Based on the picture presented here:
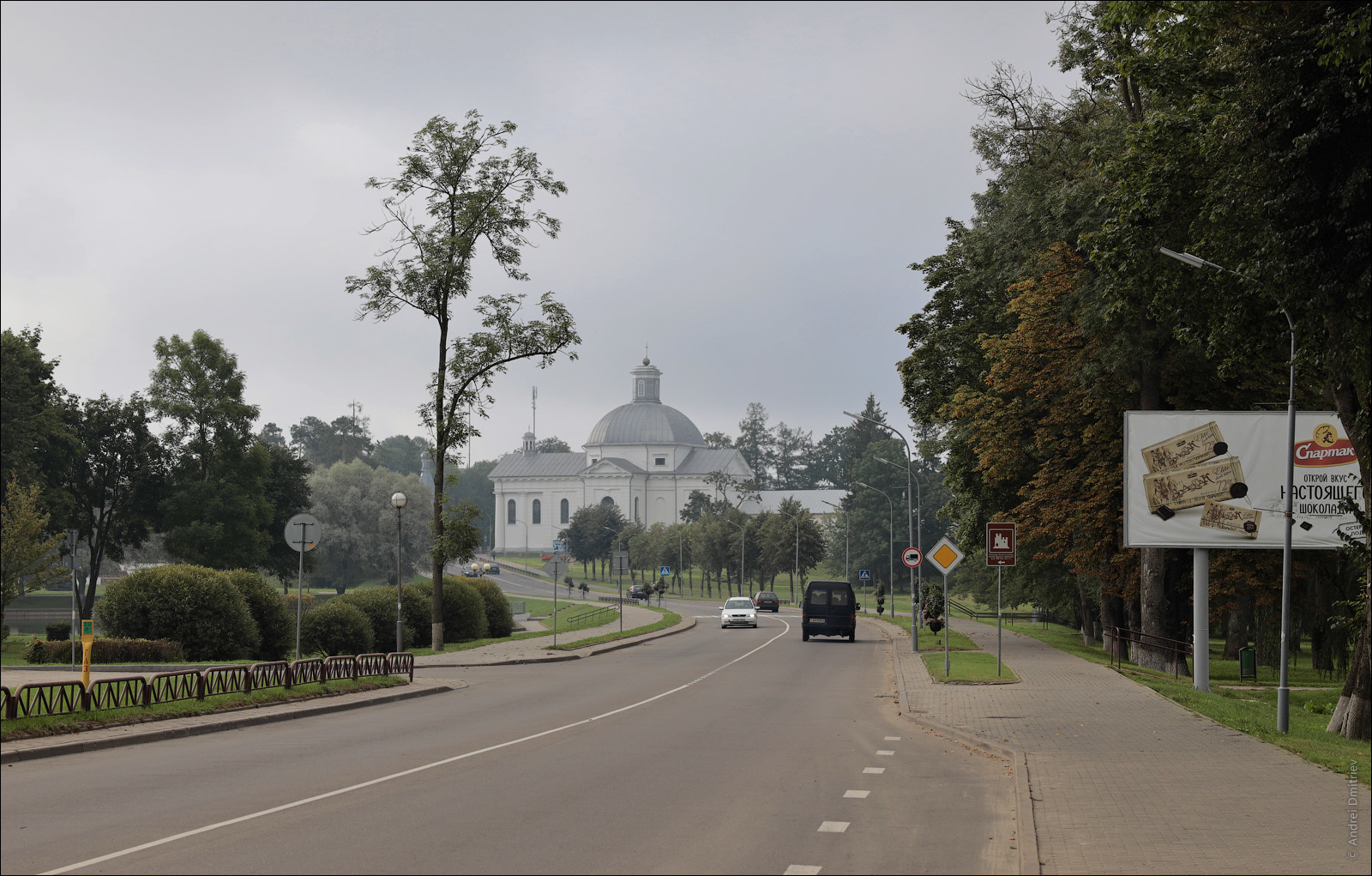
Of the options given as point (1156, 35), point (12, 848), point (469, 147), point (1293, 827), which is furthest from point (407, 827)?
point (469, 147)

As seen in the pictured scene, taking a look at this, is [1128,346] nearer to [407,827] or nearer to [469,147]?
[469,147]

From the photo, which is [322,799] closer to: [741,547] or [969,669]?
[969,669]

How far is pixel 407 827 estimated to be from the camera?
8.88 meters

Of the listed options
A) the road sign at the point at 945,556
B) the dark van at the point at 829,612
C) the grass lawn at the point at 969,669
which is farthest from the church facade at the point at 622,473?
the road sign at the point at 945,556

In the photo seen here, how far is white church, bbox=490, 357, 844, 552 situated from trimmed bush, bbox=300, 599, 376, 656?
11837 cm

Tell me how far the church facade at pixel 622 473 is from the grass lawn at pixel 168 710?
133981 millimetres

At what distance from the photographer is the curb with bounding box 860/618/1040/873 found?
823 centimetres

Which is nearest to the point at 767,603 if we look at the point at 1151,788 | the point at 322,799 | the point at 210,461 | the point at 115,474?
the point at 210,461

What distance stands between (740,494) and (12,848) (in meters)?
135

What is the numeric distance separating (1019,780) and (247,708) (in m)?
11.0

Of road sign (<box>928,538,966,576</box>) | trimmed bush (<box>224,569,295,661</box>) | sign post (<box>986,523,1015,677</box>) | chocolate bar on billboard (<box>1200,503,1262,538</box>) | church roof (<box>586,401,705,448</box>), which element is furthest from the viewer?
church roof (<box>586,401,705,448</box>)

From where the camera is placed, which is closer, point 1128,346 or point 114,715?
point 114,715

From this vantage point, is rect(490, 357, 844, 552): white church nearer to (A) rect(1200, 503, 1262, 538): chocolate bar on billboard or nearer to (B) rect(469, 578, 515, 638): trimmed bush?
(B) rect(469, 578, 515, 638): trimmed bush

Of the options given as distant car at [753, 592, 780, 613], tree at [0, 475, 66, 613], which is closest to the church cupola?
distant car at [753, 592, 780, 613]
